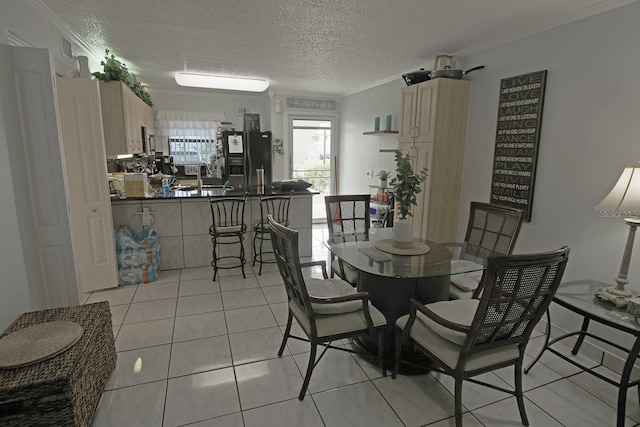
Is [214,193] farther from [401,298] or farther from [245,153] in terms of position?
[401,298]

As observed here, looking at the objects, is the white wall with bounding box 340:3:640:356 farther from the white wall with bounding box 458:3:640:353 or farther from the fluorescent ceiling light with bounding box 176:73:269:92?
the fluorescent ceiling light with bounding box 176:73:269:92

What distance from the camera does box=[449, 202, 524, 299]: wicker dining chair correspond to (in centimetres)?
249

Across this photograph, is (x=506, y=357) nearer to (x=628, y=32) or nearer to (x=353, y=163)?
(x=628, y=32)

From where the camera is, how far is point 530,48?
9.54 ft

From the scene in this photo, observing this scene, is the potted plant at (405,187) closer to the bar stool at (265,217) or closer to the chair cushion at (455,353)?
the chair cushion at (455,353)

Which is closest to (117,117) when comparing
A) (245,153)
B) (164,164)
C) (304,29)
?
(304,29)

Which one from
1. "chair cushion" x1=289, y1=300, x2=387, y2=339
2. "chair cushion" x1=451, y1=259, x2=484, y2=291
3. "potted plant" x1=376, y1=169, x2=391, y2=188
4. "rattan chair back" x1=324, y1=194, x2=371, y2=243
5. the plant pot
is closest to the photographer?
"chair cushion" x1=289, y1=300, x2=387, y2=339

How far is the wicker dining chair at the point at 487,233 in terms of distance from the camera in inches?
98.1

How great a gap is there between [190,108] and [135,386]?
554 cm

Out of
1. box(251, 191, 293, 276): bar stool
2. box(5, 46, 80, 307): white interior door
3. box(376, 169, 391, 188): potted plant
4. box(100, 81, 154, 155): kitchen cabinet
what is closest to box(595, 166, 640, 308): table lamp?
box(376, 169, 391, 188): potted plant

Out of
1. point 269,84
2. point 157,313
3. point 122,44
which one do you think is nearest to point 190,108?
point 269,84

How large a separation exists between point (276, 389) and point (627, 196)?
2432 mm

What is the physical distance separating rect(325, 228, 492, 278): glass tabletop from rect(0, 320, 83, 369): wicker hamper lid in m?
1.62

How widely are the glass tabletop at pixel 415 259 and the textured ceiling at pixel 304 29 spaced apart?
1818 millimetres
